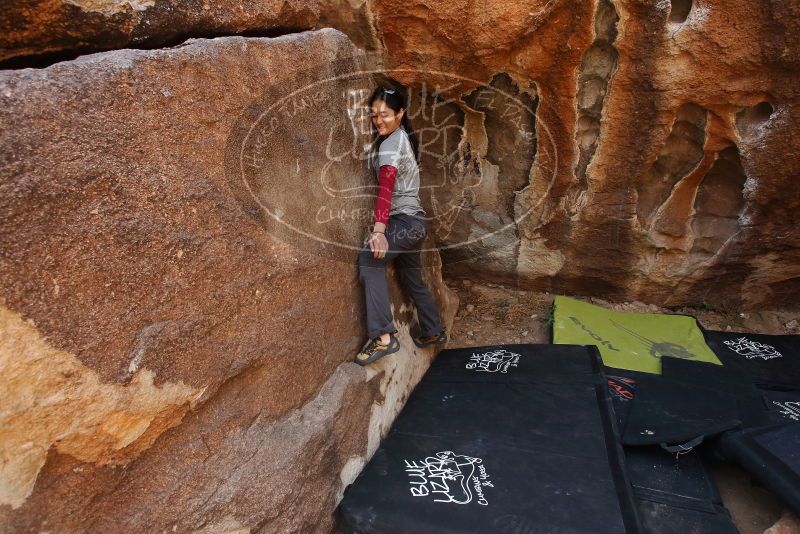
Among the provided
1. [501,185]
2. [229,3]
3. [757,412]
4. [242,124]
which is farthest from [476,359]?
[229,3]

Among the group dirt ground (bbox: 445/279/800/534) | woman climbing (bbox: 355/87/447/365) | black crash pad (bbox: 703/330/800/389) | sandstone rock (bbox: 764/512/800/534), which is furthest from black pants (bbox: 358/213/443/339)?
black crash pad (bbox: 703/330/800/389)

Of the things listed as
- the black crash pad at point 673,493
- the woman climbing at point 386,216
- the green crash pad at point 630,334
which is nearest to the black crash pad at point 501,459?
the black crash pad at point 673,493

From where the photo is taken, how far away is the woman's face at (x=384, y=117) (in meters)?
2.05

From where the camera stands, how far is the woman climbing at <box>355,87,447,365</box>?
205 cm

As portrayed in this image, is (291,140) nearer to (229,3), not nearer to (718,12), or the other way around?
Answer: (229,3)

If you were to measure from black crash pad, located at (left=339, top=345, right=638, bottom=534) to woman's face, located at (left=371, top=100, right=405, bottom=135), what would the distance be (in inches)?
47.4

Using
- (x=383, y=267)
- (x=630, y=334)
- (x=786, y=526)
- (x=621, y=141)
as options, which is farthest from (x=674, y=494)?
(x=621, y=141)

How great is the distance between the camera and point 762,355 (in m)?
2.73

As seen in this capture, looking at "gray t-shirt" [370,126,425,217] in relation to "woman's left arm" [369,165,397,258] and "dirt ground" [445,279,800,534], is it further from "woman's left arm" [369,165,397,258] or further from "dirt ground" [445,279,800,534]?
"dirt ground" [445,279,800,534]

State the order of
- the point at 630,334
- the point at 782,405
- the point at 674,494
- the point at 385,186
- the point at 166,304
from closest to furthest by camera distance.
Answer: the point at 166,304 → the point at 674,494 → the point at 385,186 → the point at 782,405 → the point at 630,334

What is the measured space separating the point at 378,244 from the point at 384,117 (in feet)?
1.66

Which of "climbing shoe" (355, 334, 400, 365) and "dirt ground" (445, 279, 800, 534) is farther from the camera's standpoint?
"dirt ground" (445, 279, 800, 534)

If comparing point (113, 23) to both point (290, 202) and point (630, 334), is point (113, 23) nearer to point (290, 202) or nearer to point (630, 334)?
point (290, 202)

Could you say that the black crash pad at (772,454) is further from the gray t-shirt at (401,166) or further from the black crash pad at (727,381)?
the gray t-shirt at (401,166)
